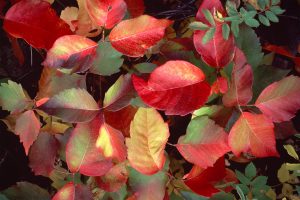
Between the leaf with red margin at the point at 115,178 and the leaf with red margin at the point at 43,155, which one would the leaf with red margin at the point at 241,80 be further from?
the leaf with red margin at the point at 43,155

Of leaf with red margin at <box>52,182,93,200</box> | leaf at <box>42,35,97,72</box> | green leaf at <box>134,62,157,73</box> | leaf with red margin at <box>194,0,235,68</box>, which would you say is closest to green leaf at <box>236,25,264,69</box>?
leaf with red margin at <box>194,0,235,68</box>

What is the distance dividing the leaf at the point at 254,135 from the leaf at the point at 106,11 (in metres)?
0.27

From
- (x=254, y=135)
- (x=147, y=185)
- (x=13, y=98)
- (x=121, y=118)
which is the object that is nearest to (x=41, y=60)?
(x=13, y=98)

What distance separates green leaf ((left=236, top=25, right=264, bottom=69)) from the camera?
647mm

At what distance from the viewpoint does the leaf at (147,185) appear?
0.65m

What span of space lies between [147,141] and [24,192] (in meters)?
0.31

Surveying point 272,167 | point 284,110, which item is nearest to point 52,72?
point 284,110

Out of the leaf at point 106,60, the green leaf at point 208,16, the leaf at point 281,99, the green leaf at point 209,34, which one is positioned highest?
the green leaf at point 208,16

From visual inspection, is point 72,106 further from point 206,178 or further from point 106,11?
point 206,178

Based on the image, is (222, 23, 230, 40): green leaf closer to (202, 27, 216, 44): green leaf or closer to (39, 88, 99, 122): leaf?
(202, 27, 216, 44): green leaf

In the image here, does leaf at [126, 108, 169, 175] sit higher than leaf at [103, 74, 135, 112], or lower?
lower

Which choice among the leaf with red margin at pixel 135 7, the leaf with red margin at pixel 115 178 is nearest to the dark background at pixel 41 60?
the leaf with red margin at pixel 135 7

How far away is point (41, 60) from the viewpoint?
2.88 ft

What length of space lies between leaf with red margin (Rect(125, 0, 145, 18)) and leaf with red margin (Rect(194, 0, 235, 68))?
16cm
